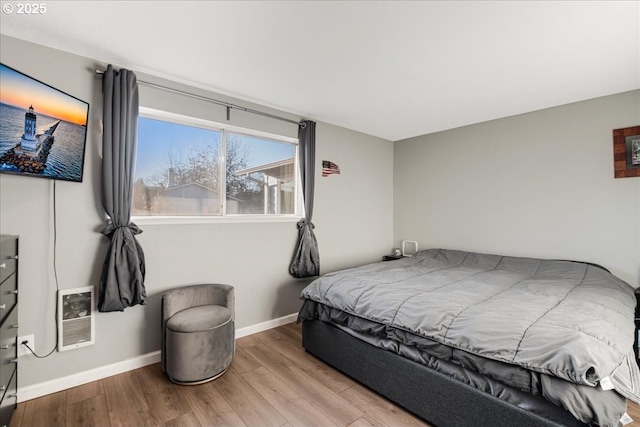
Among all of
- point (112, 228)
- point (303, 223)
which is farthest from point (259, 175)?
point (112, 228)

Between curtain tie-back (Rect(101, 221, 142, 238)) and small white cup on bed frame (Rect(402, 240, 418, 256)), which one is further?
small white cup on bed frame (Rect(402, 240, 418, 256))

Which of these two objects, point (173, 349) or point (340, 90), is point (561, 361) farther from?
point (340, 90)

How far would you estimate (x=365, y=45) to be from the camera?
2.02m

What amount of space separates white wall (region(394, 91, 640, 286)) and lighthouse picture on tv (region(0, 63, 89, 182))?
4006 mm

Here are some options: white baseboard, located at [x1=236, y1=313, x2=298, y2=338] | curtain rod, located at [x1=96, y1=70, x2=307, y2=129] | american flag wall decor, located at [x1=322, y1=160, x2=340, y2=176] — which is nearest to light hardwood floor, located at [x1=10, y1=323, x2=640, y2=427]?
white baseboard, located at [x1=236, y1=313, x2=298, y2=338]

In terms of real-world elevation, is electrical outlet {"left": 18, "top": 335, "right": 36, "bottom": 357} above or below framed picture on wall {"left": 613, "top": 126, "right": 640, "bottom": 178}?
below

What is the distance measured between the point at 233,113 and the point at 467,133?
3.03 meters

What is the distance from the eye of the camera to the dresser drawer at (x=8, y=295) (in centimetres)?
148

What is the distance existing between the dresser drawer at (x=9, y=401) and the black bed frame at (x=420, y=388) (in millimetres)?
1904

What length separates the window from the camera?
2559 mm

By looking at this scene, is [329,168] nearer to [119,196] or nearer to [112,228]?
[119,196]

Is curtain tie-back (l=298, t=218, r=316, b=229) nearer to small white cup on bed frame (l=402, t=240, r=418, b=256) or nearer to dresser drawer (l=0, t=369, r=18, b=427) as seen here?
small white cup on bed frame (l=402, t=240, r=418, b=256)

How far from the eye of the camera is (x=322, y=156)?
370cm

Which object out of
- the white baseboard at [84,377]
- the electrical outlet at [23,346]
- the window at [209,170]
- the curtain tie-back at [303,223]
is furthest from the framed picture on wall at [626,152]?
the electrical outlet at [23,346]
